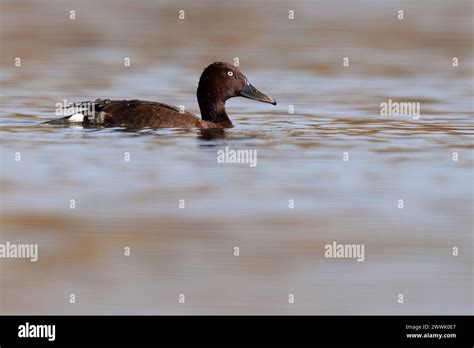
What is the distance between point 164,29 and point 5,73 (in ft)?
14.9

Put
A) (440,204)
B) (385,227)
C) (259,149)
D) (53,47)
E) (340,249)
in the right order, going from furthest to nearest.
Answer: (53,47), (259,149), (440,204), (385,227), (340,249)

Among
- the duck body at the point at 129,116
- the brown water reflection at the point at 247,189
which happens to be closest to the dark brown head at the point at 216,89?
the brown water reflection at the point at 247,189

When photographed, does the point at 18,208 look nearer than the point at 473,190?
Yes

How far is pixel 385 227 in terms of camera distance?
895cm

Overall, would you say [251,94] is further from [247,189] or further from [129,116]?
[247,189]

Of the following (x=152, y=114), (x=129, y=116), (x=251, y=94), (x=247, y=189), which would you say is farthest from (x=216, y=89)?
(x=247, y=189)

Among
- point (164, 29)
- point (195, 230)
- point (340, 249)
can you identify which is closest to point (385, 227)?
point (340, 249)

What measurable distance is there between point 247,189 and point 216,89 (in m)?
3.84

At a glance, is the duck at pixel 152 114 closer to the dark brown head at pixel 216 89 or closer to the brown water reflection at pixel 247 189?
the dark brown head at pixel 216 89

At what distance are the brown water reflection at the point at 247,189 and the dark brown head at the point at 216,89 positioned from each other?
1.51ft

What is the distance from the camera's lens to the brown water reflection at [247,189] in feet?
25.0

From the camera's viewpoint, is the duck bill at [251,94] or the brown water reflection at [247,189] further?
the duck bill at [251,94]

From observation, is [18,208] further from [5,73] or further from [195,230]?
[5,73]

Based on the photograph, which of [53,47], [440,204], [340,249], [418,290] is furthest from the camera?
[53,47]
